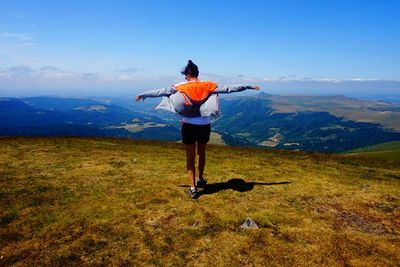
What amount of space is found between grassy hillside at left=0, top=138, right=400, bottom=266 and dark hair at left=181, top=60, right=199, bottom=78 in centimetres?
484

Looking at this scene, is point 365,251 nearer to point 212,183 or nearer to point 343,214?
point 343,214

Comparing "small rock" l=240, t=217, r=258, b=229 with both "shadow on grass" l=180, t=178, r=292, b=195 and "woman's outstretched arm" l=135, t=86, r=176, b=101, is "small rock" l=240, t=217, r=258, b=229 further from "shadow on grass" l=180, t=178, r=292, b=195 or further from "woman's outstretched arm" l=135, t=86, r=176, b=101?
"woman's outstretched arm" l=135, t=86, r=176, b=101

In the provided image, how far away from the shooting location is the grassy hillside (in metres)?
8.92

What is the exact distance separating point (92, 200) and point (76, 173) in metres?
4.88

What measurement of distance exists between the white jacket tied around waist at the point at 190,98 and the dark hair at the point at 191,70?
1.21 ft

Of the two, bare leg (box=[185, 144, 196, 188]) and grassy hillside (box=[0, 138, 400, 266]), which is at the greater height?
bare leg (box=[185, 144, 196, 188])

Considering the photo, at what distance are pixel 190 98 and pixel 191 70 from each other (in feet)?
3.86

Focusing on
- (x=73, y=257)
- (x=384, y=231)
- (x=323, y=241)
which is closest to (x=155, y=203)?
(x=73, y=257)

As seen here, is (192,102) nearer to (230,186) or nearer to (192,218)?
(192,218)

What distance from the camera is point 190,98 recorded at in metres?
12.8

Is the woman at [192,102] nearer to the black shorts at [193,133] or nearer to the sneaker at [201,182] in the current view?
the black shorts at [193,133]

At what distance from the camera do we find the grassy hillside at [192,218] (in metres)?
8.92

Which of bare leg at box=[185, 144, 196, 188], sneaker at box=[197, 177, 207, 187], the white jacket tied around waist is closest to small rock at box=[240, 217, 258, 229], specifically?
bare leg at box=[185, 144, 196, 188]

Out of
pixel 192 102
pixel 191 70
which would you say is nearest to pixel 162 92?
pixel 192 102
